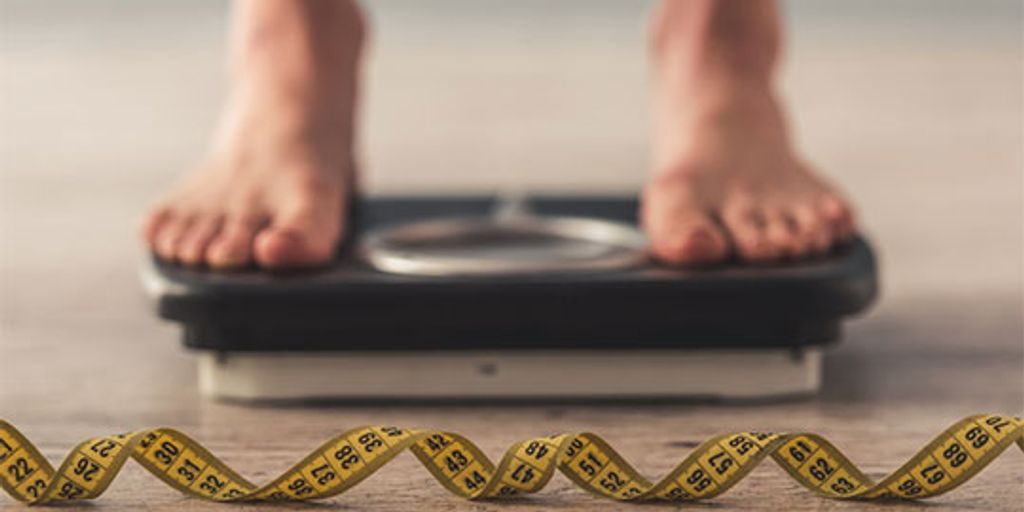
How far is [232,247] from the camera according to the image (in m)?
1.72

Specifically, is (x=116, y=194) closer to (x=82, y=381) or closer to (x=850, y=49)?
(x=82, y=381)

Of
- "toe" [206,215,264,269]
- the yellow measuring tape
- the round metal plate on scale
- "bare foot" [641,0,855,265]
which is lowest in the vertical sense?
the yellow measuring tape

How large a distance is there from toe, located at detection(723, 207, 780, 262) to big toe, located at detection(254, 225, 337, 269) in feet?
1.20

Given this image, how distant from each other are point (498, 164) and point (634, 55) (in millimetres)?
1730

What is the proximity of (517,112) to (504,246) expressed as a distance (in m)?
1.84

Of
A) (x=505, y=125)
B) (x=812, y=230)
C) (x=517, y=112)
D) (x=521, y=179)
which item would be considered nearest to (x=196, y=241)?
(x=812, y=230)

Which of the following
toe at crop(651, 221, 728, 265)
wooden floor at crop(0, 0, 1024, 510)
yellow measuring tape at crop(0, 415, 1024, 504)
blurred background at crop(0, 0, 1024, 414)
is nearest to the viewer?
yellow measuring tape at crop(0, 415, 1024, 504)

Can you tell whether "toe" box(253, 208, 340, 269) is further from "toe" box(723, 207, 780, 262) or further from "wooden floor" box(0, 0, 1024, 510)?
"toe" box(723, 207, 780, 262)

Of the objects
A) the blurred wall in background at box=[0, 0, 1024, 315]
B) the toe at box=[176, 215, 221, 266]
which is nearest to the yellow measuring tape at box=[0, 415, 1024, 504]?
the toe at box=[176, 215, 221, 266]

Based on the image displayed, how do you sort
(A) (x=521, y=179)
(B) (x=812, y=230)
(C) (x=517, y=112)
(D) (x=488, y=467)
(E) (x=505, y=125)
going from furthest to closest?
1. (C) (x=517, y=112)
2. (E) (x=505, y=125)
3. (A) (x=521, y=179)
4. (B) (x=812, y=230)
5. (D) (x=488, y=467)

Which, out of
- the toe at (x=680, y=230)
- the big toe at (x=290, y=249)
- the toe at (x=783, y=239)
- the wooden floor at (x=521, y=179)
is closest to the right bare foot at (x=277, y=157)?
the big toe at (x=290, y=249)

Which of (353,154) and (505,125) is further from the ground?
(353,154)

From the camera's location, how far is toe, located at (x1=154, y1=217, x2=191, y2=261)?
5.76 ft

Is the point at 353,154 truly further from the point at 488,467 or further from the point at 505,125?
the point at 505,125
